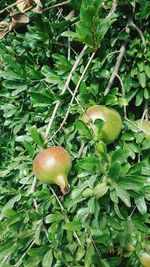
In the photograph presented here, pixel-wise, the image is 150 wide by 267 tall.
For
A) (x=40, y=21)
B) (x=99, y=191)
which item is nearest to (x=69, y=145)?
(x=99, y=191)

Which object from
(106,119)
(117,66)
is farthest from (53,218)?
(117,66)

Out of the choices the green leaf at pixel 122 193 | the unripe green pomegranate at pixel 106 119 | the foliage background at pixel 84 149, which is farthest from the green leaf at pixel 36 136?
the green leaf at pixel 122 193

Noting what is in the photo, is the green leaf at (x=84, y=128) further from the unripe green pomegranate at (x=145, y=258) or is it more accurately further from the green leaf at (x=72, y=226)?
the unripe green pomegranate at (x=145, y=258)

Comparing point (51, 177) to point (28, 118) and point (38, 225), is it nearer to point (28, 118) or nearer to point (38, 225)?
point (38, 225)

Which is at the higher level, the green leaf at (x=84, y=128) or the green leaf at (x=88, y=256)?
the green leaf at (x=84, y=128)

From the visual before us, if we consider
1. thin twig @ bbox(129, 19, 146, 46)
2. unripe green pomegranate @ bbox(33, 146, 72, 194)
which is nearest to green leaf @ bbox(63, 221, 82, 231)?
unripe green pomegranate @ bbox(33, 146, 72, 194)

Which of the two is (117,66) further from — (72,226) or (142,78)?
(72,226)
